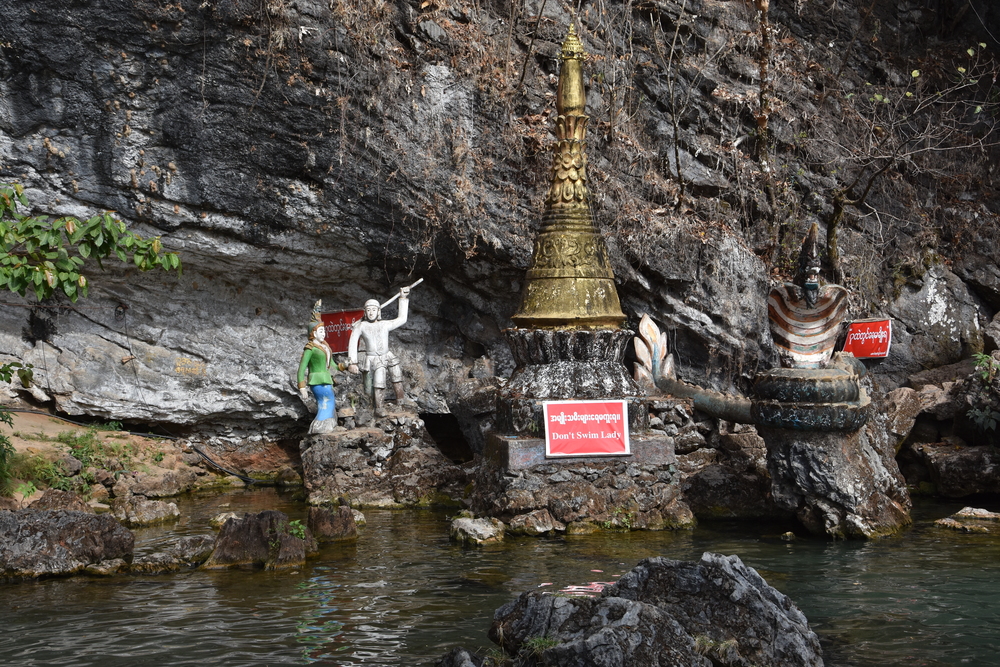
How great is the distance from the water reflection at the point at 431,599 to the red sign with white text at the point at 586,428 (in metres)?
0.92

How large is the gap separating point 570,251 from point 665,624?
5762mm

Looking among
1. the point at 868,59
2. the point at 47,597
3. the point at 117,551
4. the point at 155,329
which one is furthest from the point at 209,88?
the point at 868,59

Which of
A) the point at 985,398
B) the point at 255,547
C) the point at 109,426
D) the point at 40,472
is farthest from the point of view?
the point at 109,426

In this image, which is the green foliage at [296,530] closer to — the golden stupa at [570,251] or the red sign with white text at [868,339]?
the golden stupa at [570,251]

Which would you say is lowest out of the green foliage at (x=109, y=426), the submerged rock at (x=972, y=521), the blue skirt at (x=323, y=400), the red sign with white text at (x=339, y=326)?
the submerged rock at (x=972, y=521)

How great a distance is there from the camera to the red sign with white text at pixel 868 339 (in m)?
12.4

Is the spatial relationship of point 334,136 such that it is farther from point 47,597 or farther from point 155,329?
point 47,597

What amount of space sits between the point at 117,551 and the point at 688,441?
21.6 ft

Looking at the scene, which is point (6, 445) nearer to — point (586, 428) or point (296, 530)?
point (296, 530)

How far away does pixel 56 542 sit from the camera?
740 cm

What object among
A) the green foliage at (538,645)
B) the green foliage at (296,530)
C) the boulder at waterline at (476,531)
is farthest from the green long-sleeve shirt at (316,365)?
the green foliage at (538,645)

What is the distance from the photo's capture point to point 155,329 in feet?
42.7

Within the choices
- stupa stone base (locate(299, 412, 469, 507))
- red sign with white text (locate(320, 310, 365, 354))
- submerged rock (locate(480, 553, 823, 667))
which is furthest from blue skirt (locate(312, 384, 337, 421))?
submerged rock (locate(480, 553, 823, 667))

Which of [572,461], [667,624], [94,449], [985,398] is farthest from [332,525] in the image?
[985,398]
